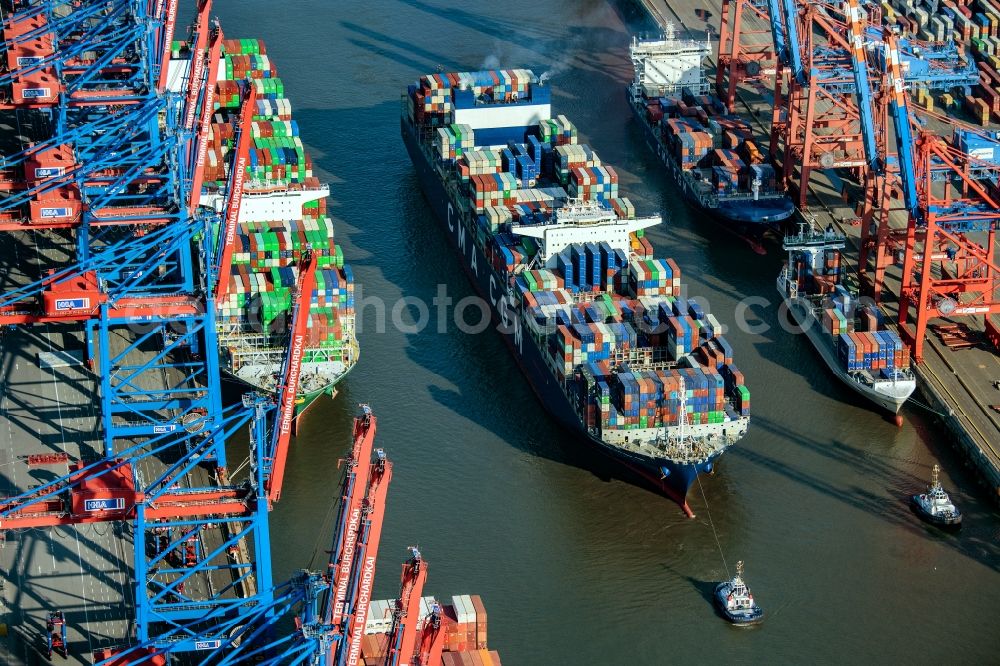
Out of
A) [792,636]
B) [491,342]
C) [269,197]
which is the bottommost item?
[792,636]

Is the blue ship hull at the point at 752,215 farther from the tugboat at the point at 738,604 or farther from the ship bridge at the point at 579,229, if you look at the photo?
the tugboat at the point at 738,604

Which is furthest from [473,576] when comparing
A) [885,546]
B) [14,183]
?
[14,183]

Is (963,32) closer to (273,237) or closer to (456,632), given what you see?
(273,237)

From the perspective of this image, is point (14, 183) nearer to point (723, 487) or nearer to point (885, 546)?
point (723, 487)

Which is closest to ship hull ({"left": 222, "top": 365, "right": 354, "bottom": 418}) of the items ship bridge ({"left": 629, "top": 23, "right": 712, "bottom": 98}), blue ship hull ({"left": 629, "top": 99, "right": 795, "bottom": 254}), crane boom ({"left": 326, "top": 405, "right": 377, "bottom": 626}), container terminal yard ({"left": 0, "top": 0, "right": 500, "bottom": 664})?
container terminal yard ({"left": 0, "top": 0, "right": 500, "bottom": 664})

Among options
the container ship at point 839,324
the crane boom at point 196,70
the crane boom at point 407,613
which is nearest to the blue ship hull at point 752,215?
the container ship at point 839,324
